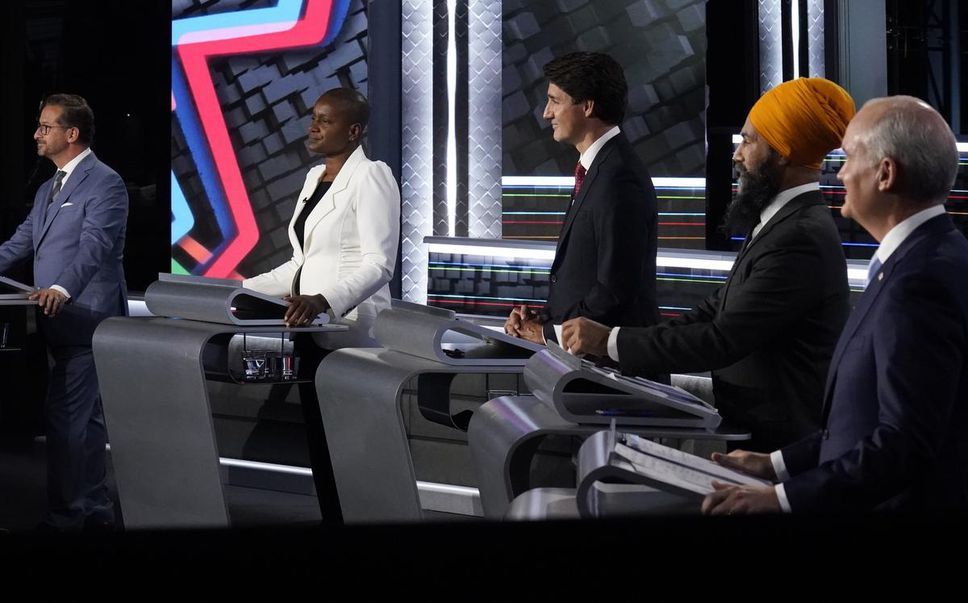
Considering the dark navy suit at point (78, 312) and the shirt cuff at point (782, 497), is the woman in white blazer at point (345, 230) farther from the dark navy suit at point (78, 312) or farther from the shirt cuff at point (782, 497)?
the shirt cuff at point (782, 497)

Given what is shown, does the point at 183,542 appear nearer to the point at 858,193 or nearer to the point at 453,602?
the point at 453,602

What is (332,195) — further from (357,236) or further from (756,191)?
(756,191)

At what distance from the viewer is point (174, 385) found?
10.9 ft

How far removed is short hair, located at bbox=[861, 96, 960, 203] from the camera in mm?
1531

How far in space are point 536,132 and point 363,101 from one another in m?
1.46

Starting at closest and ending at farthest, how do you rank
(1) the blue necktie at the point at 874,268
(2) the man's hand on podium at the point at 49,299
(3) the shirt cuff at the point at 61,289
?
(1) the blue necktie at the point at 874,268
(2) the man's hand on podium at the point at 49,299
(3) the shirt cuff at the point at 61,289

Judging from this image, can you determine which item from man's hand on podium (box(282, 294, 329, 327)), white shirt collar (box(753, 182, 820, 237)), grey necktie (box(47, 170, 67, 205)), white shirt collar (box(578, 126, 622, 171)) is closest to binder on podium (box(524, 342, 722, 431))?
white shirt collar (box(753, 182, 820, 237))

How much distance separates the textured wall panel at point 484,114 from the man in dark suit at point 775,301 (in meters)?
2.74

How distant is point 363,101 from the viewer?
3697mm

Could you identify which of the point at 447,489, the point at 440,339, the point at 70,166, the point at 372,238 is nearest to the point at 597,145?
the point at 440,339

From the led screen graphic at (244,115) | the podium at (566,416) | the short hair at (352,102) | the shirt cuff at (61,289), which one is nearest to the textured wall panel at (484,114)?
the led screen graphic at (244,115)

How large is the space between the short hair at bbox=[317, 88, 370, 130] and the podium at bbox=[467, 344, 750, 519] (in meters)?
1.57

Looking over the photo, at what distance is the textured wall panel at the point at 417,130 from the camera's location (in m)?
5.02

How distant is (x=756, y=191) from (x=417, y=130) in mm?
2976
